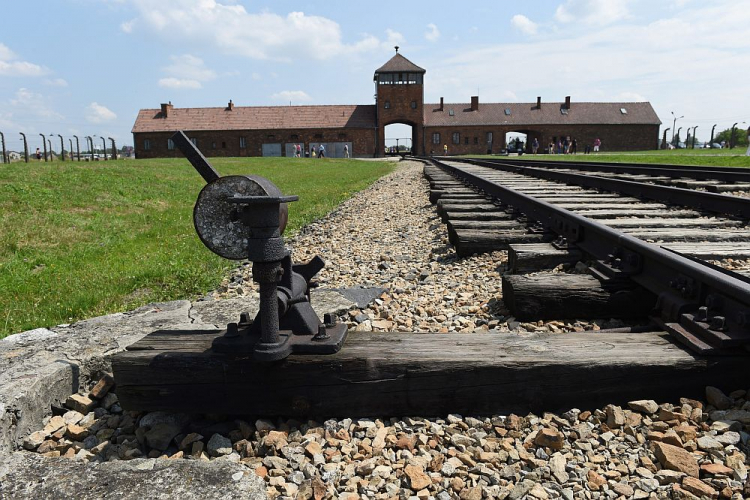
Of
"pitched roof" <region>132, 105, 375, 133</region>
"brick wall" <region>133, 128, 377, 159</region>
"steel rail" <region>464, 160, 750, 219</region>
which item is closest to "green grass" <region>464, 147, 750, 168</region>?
"steel rail" <region>464, 160, 750, 219</region>

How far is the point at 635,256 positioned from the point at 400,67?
62711 millimetres

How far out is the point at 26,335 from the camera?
8.86ft

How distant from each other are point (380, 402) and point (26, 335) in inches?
75.4

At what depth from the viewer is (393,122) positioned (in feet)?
207

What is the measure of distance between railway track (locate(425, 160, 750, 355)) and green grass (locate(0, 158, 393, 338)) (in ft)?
8.17

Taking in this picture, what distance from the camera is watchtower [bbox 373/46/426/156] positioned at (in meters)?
61.7

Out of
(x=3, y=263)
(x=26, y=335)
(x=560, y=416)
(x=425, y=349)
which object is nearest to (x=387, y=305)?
(x=425, y=349)

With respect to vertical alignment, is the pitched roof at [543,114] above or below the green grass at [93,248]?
above

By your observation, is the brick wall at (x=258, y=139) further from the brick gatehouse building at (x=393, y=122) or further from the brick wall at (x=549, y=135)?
the brick wall at (x=549, y=135)

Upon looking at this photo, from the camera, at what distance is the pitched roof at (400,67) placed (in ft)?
202

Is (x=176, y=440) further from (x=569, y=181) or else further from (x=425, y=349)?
(x=569, y=181)

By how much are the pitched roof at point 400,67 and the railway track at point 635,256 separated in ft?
190

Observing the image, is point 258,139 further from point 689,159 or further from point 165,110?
point 689,159

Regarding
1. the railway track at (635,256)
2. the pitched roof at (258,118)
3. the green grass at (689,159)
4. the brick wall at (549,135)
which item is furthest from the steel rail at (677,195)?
the brick wall at (549,135)
